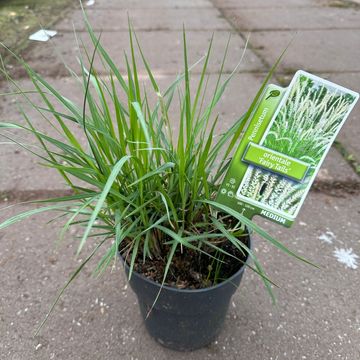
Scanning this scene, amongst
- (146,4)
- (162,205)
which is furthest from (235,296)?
(146,4)

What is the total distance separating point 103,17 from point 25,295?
121 inches

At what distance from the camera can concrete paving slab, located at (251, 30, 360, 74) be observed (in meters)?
2.77

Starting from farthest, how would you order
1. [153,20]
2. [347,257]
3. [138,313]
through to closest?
[153,20] < [347,257] < [138,313]

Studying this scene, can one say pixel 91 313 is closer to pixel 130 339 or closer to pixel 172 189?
pixel 130 339

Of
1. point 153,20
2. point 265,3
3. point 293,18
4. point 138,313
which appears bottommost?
point 138,313

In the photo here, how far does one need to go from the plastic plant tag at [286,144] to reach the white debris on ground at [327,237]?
75 centimetres

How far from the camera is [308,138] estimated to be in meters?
0.80

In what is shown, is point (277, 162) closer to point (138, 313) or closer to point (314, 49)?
point (138, 313)

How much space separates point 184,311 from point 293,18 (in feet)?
11.5

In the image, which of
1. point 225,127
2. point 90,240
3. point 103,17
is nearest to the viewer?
point 90,240

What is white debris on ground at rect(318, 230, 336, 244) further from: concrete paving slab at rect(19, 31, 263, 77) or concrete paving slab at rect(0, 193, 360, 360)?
concrete paving slab at rect(19, 31, 263, 77)

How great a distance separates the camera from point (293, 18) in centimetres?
369

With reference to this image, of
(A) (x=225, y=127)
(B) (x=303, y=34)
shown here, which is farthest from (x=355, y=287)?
(B) (x=303, y=34)

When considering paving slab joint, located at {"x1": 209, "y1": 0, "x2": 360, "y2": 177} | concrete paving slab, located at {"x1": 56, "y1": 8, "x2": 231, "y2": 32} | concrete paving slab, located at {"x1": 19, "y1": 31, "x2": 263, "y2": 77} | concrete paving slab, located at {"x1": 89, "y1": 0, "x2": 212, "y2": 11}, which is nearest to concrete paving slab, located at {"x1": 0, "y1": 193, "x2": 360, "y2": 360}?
paving slab joint, located at {"x1": 209, "y1": 0, "x2": 360, "y2": 177}
